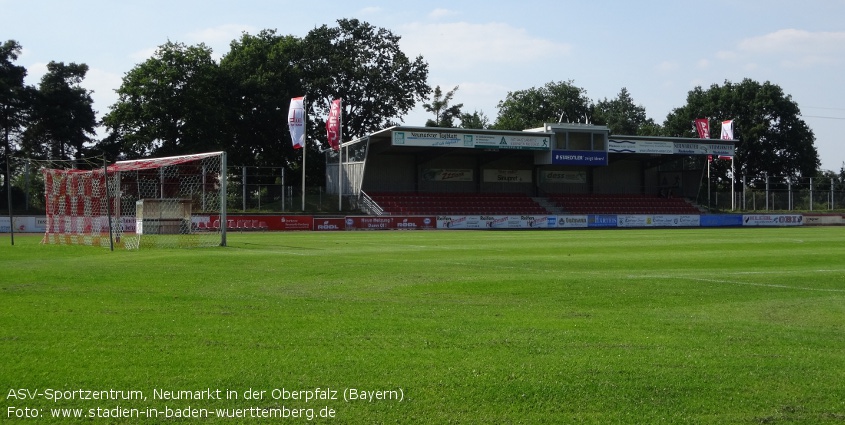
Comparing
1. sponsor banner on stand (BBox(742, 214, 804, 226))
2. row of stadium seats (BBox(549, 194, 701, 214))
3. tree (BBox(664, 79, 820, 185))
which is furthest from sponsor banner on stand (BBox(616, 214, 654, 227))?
tree (BBox(664, 79, 820, 185))

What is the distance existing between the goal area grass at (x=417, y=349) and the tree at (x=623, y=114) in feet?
394

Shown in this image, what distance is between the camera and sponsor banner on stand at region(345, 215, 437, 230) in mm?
56750

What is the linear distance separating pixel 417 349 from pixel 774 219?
6903 cm

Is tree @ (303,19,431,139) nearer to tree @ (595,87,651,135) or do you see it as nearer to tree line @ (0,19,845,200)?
tree line @ (0,19,845,200)

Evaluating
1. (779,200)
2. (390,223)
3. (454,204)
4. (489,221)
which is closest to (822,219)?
(779,200)

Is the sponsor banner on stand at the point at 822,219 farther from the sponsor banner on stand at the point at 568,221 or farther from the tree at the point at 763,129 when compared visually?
the tree at the point at 763,129

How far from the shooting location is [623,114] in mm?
144875

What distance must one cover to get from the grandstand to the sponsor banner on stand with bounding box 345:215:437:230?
4.63 metres

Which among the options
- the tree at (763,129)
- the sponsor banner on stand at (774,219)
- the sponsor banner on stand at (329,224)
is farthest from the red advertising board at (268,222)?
the tree at (763,129)

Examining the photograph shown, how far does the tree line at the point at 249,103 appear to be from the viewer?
6600cm

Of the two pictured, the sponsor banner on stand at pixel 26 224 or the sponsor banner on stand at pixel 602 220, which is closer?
the sponsor banner on stand at pixel 26 224

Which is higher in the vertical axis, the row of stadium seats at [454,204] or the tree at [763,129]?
the tree at [763,129]

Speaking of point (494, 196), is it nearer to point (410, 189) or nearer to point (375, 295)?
point (410, 189)

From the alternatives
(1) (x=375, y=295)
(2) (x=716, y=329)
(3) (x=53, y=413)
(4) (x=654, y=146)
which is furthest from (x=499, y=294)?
(4) (x=654, y=146)
